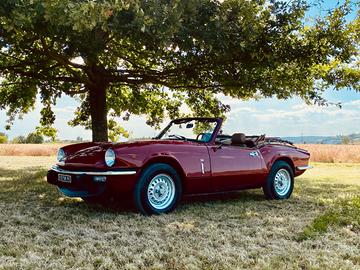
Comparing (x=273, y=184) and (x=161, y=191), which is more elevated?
(x=161, y=191)

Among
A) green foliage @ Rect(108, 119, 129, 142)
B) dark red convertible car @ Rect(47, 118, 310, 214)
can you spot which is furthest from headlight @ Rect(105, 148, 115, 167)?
green foliage @ Rect(108, 119, 129, 142)

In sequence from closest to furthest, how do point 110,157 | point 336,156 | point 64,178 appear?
point 110,157 < point 64,178 < point 336,156

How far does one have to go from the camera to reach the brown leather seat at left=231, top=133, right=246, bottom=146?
7828 mm

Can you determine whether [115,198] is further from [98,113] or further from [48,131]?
[48,131]

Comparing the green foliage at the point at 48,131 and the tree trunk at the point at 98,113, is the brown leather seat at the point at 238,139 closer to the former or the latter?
the tree trunk at the point at 98,113

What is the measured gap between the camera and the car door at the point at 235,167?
718cm

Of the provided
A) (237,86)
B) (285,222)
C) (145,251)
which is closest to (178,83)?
(237,86)

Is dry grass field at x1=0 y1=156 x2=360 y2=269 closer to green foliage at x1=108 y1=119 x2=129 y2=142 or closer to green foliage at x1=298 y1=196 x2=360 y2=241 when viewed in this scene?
green foliage at x1=298 y1=196 x2=360 y2=241

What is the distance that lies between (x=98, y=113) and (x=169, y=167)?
6914mm

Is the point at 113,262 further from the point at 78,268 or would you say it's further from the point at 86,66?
the point at 86,66

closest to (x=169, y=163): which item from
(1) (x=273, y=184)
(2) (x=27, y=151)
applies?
(1) (x=273, y=184)

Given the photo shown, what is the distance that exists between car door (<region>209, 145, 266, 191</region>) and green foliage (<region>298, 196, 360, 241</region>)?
1434 millimetres

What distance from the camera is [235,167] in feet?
24.5

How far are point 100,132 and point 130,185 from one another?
22.5ft
